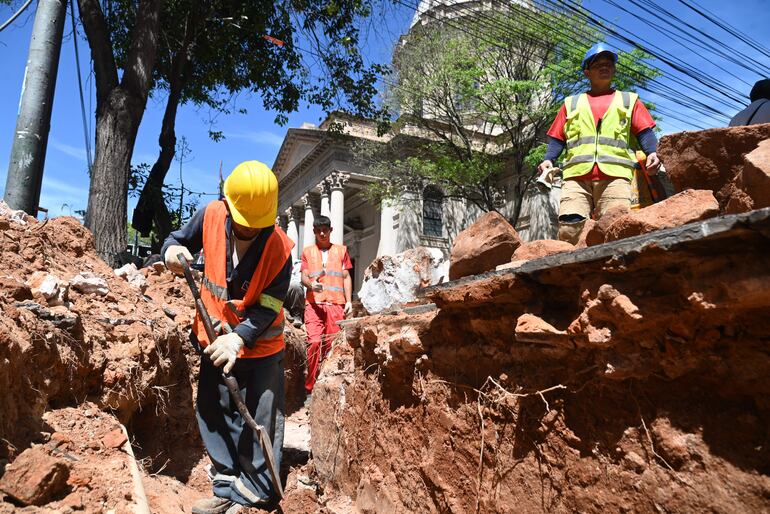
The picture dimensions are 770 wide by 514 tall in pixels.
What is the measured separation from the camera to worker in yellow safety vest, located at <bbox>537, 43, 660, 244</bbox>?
352 cm

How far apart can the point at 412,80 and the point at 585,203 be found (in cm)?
1486

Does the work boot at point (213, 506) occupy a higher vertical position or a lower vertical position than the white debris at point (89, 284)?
lower

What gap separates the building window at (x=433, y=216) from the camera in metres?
22.3

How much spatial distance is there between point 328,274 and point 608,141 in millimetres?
3409

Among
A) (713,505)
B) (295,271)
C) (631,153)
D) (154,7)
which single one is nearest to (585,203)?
(631,153)

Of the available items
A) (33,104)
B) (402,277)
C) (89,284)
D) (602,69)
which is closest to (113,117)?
(33,104)

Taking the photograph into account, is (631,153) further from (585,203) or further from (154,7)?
(154,7)

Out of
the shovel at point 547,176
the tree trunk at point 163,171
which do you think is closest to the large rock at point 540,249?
the shovel at point 547,176

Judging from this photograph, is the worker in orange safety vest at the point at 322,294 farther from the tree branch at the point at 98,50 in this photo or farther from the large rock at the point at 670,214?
the large rock at the point at 670,214

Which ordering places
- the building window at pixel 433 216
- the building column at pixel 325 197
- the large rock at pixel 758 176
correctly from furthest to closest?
1. the building column at pixel 325 197
2. the building window at pixel 433 216
3. the large rock at pixel 758 176

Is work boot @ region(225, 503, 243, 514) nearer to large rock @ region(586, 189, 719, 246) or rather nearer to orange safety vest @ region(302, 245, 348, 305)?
large rock @ region(586, 189, 719, 246)

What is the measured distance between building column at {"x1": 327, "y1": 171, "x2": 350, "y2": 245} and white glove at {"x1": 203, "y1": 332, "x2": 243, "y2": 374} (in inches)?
802

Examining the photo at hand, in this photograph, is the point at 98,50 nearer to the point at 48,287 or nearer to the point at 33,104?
the point at 33,104

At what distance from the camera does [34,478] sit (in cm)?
200
